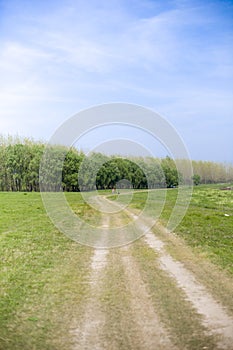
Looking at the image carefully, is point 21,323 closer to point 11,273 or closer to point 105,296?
point 105,296

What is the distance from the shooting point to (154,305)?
9773 millimetres

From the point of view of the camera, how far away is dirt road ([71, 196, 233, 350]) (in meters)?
7.73

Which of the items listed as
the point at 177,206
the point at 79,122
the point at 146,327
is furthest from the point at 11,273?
the point at 177,206

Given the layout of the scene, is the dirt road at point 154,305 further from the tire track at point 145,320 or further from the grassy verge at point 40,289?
the grassy verge at point 40,289

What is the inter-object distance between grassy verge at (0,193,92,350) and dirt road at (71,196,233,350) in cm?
37

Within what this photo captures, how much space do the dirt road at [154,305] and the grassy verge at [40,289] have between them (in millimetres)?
367

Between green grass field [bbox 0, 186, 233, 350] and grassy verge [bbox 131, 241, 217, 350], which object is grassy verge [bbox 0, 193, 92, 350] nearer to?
green grass field [bbox 0, 186, 233, 350]

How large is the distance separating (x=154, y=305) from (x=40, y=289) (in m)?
3.41

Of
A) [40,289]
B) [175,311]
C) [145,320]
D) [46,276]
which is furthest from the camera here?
[46,276]

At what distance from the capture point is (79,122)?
2097cm

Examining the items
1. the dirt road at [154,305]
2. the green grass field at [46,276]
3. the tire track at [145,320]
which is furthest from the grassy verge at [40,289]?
the tire track at [145,320]

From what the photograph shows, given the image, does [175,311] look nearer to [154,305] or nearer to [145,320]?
[154,305]

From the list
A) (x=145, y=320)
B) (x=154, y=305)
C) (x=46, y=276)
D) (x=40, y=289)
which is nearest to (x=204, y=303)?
(x=154, y=305)

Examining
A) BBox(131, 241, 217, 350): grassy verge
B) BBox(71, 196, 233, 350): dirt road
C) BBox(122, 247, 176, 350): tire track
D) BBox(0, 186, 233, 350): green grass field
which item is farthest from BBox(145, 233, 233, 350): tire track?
BBox(0, 186, 233, 350): green grass field
